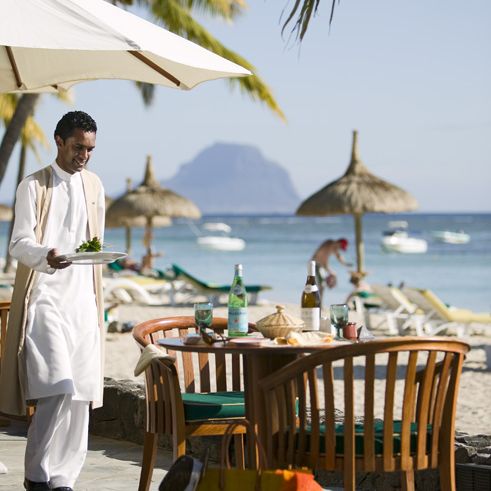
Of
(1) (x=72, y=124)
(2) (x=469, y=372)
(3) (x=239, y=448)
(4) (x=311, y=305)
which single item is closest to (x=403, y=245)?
(2) (x=469, y=372)

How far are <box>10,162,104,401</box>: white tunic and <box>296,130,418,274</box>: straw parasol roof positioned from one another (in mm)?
15019

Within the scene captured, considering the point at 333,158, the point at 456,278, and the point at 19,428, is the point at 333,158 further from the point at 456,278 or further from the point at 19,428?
the point at 19,428

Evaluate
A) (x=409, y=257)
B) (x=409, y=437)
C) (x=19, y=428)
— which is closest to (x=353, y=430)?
(x=409, y=437)

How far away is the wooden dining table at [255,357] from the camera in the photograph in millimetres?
4105

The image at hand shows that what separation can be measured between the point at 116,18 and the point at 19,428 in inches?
109

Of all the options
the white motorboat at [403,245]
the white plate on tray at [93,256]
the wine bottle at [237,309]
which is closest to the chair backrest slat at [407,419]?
the wine bottle at [237,309]

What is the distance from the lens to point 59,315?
4559 mm

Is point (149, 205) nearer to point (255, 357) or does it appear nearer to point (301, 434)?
point (255, 357)

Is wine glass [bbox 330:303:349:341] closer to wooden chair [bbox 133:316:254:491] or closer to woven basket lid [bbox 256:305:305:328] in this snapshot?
woven basket lid [bbox 256:305:305:328]

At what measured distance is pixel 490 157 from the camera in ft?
255

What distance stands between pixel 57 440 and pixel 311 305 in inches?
41.6

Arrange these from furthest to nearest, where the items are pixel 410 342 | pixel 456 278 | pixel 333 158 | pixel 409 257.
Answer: pixel 333 158 → pixel 409 257 → pixel 456 278 → pixel 410 342

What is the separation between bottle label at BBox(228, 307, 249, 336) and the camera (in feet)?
15.0

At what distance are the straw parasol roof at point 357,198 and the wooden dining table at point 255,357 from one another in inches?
599
